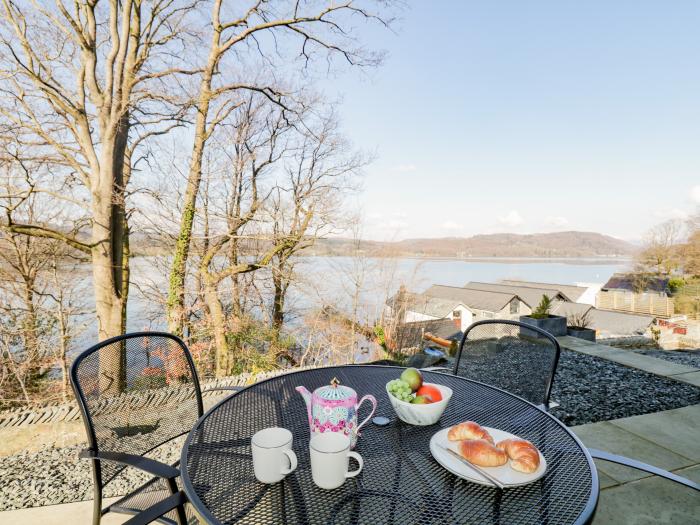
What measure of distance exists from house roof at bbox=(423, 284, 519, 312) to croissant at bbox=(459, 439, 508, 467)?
17.5m

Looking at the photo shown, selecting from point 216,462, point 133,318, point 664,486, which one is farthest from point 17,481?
point 133,318

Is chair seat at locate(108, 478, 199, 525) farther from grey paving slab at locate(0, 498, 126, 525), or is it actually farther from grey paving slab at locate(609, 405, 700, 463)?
grey paving slab at locate(609, 405, 700, 463)

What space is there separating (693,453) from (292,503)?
8.61 ft

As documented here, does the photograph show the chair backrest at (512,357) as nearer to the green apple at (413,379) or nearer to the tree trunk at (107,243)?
the green apple at (413,379)

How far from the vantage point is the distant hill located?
514 inches

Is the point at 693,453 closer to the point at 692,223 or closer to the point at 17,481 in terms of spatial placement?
the point at 17,481

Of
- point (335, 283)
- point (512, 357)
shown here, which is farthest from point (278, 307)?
point (512, 357)

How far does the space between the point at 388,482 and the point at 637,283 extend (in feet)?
88.6

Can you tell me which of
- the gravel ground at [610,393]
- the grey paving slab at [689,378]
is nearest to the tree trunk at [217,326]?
the gravel ground at [610,393]

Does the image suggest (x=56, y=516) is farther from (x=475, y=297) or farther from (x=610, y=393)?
(x=475, y=297)

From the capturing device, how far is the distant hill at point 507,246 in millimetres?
13068

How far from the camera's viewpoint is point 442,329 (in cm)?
1822

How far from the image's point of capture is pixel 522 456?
2.64 feet

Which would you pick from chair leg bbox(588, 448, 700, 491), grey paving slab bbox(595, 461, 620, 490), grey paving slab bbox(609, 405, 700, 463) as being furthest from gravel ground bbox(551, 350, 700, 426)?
chair leg bbox(588, 448, 700, 491)
